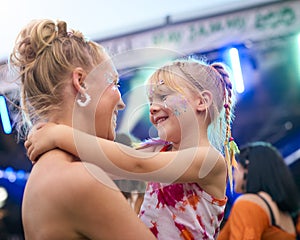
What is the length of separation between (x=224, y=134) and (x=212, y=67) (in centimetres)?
19

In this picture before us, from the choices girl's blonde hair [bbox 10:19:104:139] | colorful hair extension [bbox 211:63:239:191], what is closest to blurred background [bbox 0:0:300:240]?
colorful hair extension [bbox 211:63:239:191]

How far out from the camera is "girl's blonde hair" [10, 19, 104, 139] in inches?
41.5

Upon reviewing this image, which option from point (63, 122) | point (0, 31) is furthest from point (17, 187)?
point (63, 122)

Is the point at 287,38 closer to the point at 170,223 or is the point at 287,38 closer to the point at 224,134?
the point at 224,134

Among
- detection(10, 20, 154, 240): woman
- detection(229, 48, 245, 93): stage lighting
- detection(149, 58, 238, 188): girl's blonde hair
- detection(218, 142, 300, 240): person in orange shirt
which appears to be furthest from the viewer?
detection(229, 48, 245, 93): stage lighting

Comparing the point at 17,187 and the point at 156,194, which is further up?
the point at 156,194

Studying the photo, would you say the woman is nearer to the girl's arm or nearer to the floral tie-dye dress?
the girl's arm

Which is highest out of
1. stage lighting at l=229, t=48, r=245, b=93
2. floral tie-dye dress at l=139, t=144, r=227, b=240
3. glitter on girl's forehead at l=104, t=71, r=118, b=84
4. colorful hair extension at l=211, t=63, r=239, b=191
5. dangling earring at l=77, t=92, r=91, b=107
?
glitter on girl's forehead at l=104, t=71, r=118, b=84

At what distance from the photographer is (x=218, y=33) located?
286cm

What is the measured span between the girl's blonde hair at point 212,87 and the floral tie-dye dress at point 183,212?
6.0 inches

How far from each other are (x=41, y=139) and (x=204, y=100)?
18.0 inches

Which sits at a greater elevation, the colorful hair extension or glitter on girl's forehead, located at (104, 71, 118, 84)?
glitter on girl's forehead, located at (104, 71, 118, 84)

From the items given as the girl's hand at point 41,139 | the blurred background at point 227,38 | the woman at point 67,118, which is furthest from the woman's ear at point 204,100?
the blurred background at point 227,38

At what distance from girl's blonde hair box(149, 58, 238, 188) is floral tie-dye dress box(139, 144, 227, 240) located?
153mm
